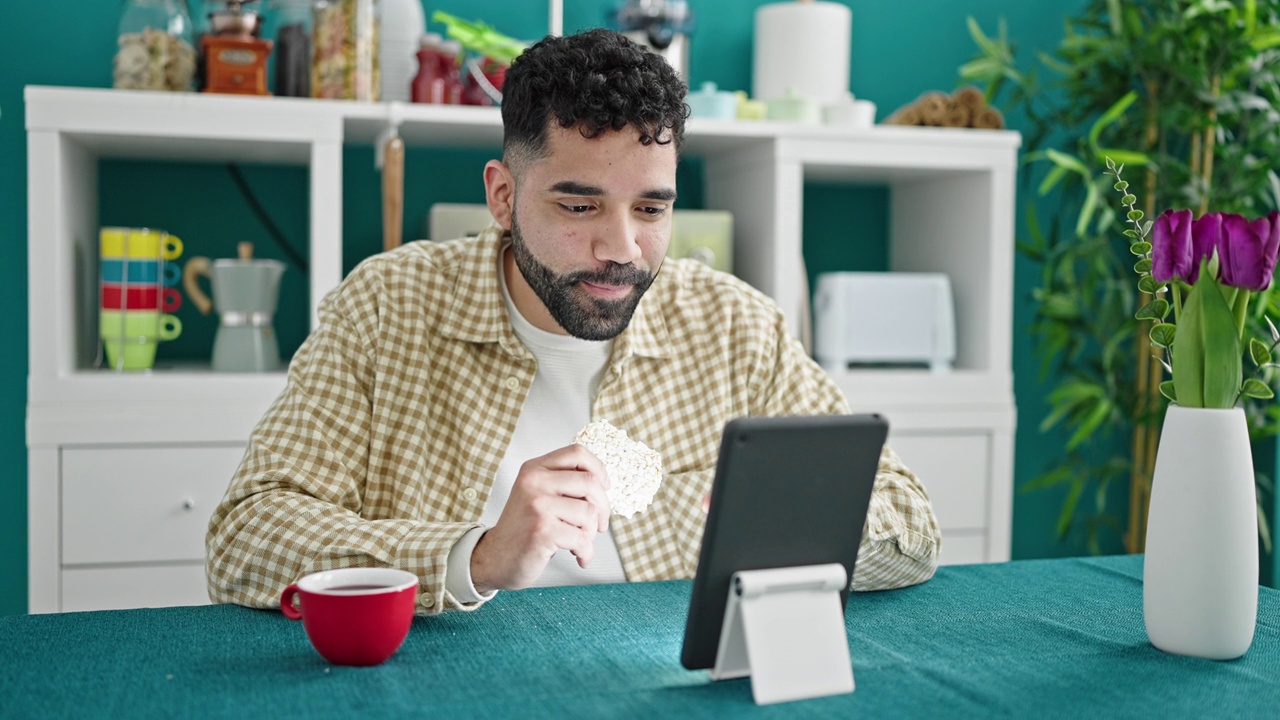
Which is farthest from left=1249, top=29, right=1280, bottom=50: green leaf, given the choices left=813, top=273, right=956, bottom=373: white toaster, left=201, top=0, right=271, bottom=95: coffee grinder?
left=201, top=0, right=271, bottom=95: coffee grinder

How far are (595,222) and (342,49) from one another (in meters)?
1.11

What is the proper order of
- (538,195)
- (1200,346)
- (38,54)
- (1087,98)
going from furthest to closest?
(1087,98), (38,54), (538,195), (1200,346)

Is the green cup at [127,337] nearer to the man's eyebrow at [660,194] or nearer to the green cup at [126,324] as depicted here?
the green cup at [126,324]

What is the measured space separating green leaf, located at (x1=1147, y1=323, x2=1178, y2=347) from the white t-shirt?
0.75 m

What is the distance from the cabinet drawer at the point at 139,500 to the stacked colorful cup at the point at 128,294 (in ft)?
0.63

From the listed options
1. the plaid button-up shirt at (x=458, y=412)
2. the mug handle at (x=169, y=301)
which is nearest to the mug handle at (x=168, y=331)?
the mug handle at (x=169, y=301)

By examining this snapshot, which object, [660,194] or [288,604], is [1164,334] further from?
[288,604]

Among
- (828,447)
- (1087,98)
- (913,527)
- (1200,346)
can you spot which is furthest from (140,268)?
(1087,98)

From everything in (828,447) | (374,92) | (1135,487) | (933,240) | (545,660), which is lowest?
(1135,487)

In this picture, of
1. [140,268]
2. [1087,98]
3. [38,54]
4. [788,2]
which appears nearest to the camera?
[140,268]

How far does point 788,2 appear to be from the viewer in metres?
2.81

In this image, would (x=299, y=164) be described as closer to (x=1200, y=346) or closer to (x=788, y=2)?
(x=788, y=2)

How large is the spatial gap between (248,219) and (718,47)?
115cm

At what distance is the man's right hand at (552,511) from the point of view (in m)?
1.08
